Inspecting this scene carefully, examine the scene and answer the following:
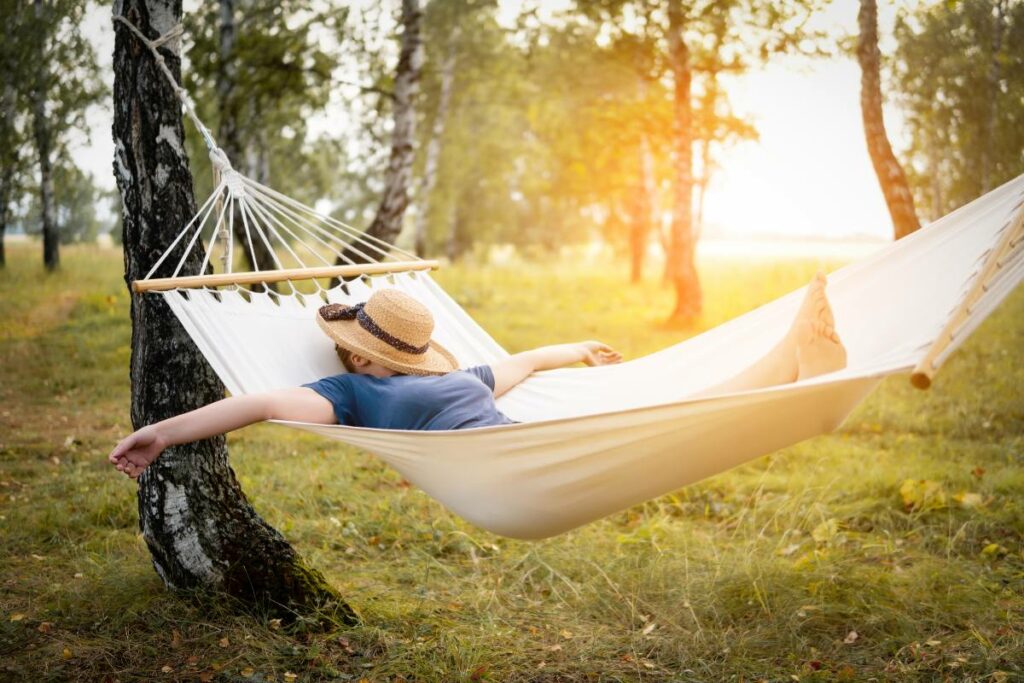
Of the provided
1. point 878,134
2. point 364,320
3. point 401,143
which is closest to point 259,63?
point 401,143

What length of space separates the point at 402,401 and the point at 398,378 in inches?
3.1

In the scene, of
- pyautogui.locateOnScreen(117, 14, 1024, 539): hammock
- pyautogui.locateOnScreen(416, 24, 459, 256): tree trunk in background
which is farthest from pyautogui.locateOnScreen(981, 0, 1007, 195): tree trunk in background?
pyautogui.locateOnScreen(416, 24, 459, 256): tree trunk in background

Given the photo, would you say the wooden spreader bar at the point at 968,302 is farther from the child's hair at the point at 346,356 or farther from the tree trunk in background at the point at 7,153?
the tree trunk in background at the point at 7,153

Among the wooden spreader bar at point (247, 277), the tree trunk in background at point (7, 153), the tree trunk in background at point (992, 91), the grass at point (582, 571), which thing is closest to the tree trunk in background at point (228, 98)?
the tree trunk in background at point (7, 153)

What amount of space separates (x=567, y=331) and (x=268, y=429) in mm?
3120

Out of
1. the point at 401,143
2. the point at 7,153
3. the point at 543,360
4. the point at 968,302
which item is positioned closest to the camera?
the point at 968,302

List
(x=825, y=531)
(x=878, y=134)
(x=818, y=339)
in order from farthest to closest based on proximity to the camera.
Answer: (x=878, y=134) < (x=825, y=531) < (x=818, y=339)

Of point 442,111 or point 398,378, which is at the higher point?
point 442,111

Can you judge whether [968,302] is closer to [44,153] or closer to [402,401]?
[402,401]

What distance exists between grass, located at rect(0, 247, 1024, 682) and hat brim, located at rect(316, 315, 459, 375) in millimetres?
683

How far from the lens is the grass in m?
1.98

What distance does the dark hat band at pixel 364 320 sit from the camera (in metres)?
1.97

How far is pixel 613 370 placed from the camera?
2334mm

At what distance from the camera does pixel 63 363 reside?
4.82 meters
